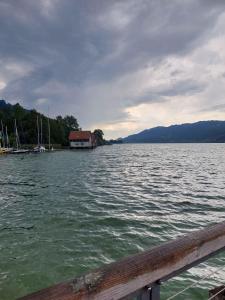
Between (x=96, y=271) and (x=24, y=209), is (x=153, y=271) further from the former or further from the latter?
(x=24, y=209)

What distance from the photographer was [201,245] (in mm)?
2207

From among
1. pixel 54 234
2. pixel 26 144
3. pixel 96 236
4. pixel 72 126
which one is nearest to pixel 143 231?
pixel 96 236

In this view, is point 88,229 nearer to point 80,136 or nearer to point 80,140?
point 80,140

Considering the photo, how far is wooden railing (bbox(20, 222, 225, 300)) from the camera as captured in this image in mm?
1559

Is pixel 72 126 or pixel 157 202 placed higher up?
pixel 72 126

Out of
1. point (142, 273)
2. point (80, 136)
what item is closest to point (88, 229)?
point (142, 273)

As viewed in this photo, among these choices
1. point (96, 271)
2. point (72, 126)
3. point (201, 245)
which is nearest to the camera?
point (96, 271)

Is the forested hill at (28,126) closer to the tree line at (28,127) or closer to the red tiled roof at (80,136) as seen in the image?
the tree line at (28,127)

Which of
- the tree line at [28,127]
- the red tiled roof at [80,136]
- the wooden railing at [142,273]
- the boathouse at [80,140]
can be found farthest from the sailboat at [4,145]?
the wooden railing at [142,273]

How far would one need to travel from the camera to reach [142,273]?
5.92 ft

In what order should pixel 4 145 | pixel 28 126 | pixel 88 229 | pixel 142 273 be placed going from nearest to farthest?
1. pixel 142 273
2. pixel 88 229
3. pixel 4 145
4. pixel 28 126

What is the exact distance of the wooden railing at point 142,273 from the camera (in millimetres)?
1559

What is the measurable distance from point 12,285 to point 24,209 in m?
9.40

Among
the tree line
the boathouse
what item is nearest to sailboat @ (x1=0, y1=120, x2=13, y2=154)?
the tree line
